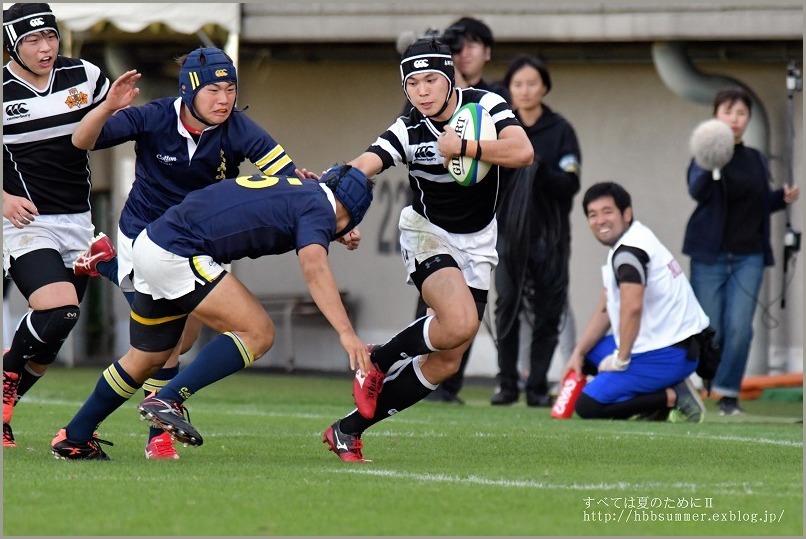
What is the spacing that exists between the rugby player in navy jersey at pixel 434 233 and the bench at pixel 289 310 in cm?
765

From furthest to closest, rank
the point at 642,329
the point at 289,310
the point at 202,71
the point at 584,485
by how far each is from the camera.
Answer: the point at 289,310, the point at 642,329, the point at 202,71, the point at 584,485

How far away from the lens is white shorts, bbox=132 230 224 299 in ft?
22.1

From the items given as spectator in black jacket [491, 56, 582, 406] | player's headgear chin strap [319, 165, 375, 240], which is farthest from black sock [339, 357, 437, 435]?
spectator in black jacket [491, 56, 582, 406]

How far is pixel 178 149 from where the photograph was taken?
24.2 feet

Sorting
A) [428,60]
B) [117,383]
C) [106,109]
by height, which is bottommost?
[117,383]

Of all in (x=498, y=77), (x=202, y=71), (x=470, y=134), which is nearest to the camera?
(x=202, y=71)

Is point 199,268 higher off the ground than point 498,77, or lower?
lower

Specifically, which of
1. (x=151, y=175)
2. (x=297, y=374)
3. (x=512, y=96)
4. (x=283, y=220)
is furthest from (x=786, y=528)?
(x=297, y=374)

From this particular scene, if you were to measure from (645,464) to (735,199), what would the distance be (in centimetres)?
487

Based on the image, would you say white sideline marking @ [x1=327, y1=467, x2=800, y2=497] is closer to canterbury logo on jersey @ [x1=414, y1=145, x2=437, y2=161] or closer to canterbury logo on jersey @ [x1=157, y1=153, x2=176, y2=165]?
canterbury logo on jersey @ [x1=414, y1=145, x2=437, y2=161]

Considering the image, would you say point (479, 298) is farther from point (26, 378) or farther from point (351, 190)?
point (26, 378)

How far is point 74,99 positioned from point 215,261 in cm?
158

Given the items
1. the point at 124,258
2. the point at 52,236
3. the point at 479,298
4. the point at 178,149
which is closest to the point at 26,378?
the point at 52,236

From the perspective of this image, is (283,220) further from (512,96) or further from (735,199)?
(735,199)
